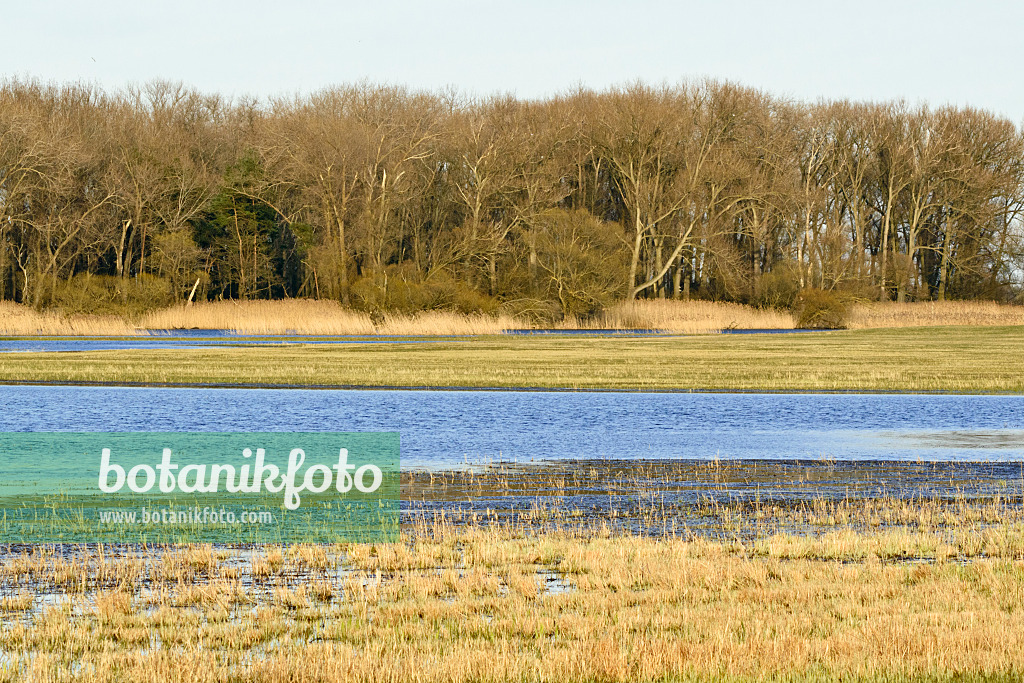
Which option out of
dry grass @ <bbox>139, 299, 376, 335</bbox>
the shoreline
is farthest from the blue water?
dry grass @ <bbox>139, 299, 376, 335</bbox>

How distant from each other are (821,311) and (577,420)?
4475cm

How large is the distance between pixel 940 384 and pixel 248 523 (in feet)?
64.5

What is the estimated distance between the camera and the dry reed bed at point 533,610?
5914mm

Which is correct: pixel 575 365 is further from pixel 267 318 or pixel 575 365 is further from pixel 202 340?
pixel 267 318

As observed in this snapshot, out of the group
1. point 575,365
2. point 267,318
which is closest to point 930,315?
point 267,318

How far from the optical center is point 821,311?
61.5 meters

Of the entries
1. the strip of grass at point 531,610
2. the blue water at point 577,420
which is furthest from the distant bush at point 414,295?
the strip of grass at point 531,610

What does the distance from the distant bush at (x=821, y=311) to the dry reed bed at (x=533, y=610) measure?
53.3 meters

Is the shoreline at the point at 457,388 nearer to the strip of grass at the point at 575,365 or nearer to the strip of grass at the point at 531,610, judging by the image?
the strip of grass at the point at 575,365

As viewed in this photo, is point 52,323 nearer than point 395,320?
Yes

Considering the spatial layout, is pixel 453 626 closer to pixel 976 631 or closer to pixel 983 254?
pixel 976 631

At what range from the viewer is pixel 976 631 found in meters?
6.34

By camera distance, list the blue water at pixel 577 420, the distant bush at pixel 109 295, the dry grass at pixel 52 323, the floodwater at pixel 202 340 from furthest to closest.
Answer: the distant bush at pixel 109 295 < the dry grass at pixel 52 323 < the floodwater at pixel 202 340 < the blue water at pixel 577 420

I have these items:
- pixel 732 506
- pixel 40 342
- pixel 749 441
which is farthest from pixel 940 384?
pixel 40 342
